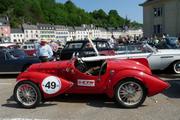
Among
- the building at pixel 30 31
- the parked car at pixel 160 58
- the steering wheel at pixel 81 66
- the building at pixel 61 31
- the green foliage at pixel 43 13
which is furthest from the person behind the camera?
the building at pixel 61 31

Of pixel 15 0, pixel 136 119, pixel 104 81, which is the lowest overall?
pixel 136 119

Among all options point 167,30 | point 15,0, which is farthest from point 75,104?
point 15,0

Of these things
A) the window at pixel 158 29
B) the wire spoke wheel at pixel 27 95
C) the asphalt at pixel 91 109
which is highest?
the window at pixel 158 29

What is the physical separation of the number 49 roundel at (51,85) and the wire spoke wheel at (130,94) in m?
1.36

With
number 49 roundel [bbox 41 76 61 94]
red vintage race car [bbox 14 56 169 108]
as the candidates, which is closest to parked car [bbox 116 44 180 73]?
red vintage race car [bbox 14 56 169 108]

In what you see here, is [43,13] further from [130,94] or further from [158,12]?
[130,94]

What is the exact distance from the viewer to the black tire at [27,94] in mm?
7734

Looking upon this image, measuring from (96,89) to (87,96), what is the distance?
1067mm

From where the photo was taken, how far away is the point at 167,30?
161 ft

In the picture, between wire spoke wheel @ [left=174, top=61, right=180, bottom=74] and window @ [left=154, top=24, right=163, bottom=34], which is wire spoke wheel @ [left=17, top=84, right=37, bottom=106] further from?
window @ [left=154, top=24, right=163, bottom=34]

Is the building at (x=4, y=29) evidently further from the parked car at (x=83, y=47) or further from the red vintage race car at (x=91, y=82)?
the red vintage race car at (x=91, y=82)

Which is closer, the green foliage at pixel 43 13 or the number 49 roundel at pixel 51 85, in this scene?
the number 49 roundel at pixel 51 85

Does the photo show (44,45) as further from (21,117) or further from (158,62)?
(21,117)

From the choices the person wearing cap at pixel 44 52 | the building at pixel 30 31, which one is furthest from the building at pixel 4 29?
the person wearing cap at pixel 44 52
